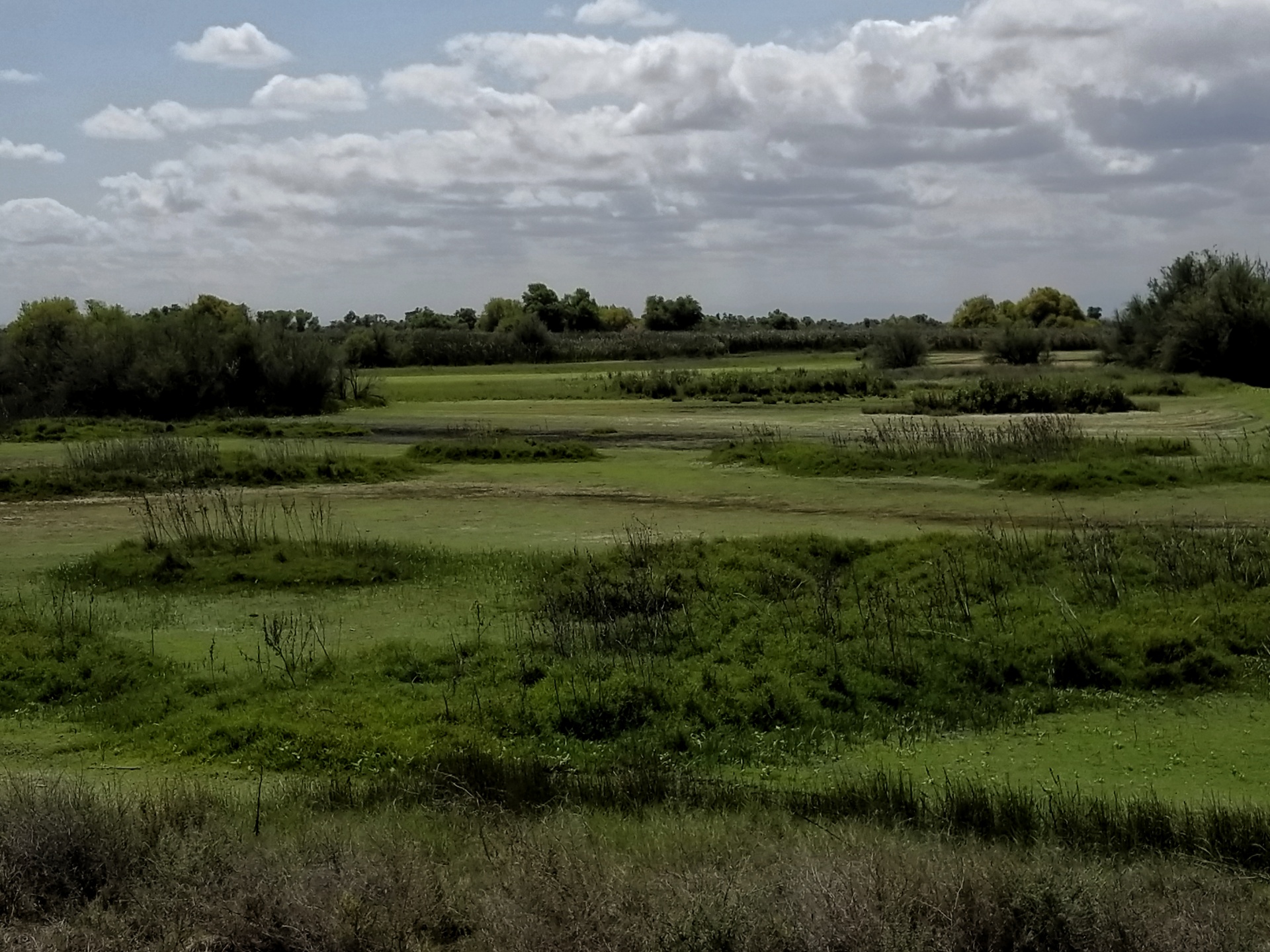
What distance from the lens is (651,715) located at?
32.2ft

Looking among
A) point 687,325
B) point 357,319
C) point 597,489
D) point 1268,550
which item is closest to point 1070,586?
point 1268,550

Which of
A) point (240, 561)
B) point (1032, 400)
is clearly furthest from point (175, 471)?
point (1032, 400)

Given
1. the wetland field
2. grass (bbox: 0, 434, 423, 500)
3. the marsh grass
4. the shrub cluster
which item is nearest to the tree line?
the shrub cluster

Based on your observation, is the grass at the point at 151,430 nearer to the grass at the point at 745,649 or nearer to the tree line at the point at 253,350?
the tree line at the point at 253,350

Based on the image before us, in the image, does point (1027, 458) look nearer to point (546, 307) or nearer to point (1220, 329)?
point (1220, 329)

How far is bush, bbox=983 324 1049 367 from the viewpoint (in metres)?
59.4

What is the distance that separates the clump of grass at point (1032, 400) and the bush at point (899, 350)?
715 inches

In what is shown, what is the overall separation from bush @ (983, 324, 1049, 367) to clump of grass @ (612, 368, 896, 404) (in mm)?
12032

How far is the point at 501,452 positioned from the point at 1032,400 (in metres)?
17.3

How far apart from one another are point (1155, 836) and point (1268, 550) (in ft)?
24.7

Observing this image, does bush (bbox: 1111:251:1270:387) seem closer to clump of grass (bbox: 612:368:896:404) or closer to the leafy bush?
clump of grass (bbox: 612:368:896:404)

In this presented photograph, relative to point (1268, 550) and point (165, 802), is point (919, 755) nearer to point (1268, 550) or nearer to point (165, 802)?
point (165, 802)

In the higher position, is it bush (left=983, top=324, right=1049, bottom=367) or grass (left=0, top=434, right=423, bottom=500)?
bush (left=983, top=324, right=1049, bottom=367)

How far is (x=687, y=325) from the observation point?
108m
